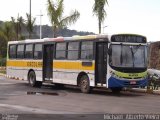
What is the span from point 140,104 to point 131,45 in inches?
207

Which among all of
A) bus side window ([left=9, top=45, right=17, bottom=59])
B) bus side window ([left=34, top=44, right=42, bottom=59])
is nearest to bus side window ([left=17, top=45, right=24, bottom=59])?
bus side window ([left=9, top=45, right=17, bottom=59])

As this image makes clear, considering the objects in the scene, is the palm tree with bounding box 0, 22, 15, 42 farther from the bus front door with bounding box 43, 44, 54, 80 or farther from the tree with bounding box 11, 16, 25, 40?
the bus front door with bounding box 43, 44, 54, 80

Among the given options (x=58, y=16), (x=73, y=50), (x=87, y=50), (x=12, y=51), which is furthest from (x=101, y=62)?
(x=58, y=16)

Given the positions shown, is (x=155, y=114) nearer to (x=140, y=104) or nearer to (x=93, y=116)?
(x=93, y=116)

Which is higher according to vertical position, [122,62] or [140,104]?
[122,62]

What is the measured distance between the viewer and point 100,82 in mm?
23500

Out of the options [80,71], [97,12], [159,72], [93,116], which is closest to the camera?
[93,116]

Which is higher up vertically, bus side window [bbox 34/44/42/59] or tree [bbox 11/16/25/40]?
tree [bbox 11/16/25/40]

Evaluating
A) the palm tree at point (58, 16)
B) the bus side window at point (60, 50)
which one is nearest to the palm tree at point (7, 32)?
the palm tree at point (58, 16)

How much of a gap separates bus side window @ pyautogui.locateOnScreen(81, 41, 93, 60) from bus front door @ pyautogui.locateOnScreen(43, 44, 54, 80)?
3551 mm

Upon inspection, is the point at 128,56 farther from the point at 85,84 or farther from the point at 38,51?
the point at 38,51

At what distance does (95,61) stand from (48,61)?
517 cm

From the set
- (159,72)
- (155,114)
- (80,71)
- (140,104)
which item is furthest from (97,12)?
(155,114)

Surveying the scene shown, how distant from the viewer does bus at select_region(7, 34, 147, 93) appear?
75.5 ft
